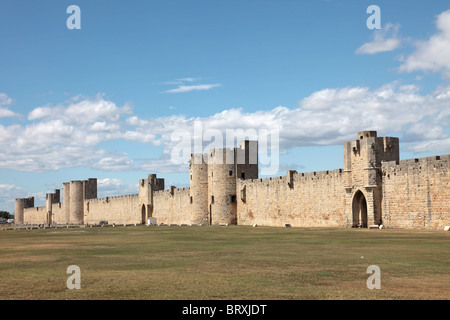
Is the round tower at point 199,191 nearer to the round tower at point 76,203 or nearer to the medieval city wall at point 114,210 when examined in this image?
the medieval city wall at point 114,210

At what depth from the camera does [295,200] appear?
125ft

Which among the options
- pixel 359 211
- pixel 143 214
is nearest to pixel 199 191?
pixel 143 214

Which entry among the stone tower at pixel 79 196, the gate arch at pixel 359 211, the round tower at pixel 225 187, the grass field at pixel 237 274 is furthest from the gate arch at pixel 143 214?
the grass field at pixel 237 274

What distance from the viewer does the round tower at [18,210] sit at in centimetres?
10744

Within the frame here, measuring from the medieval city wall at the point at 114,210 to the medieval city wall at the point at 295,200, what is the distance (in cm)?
2178

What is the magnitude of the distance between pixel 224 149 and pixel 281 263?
33.8m

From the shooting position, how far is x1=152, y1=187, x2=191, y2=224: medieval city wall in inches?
2055

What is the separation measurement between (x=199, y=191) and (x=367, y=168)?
2063cm

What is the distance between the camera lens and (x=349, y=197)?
32.4 meters

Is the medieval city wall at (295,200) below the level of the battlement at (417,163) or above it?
below

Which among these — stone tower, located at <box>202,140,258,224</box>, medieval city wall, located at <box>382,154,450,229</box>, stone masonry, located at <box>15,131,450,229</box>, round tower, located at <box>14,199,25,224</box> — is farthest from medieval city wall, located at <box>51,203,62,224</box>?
medieval city wall, located at <box>382,154,450,229</box>

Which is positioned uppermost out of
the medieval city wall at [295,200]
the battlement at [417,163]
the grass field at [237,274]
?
the battlement at [417,163]

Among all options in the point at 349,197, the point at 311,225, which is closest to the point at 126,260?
the point at 349,197

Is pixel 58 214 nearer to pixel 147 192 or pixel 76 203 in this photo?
pixel 76 203
